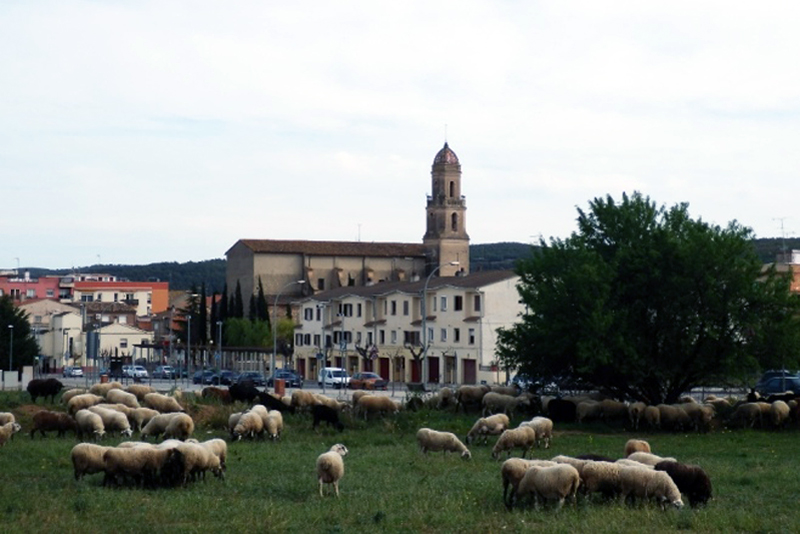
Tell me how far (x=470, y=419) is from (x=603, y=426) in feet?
14.9

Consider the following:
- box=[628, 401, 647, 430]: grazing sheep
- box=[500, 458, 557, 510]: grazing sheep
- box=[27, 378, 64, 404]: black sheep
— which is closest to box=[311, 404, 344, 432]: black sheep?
box=[628, 401, 647, 430]: grazing sheep

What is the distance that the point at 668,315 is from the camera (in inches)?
1811

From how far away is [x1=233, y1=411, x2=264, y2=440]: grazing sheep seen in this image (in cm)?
3475

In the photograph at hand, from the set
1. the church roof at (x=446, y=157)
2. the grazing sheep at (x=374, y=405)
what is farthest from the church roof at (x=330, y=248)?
the grazing sheep at (x=374, y=405)

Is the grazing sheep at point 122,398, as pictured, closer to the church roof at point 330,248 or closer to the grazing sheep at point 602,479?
the grazing sheep at point 602,479

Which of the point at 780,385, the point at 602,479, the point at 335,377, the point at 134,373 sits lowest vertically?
the point at 602,479

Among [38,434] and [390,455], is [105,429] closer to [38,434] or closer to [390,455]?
[38,434]

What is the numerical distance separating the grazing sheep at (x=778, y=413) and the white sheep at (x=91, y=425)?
847 inches

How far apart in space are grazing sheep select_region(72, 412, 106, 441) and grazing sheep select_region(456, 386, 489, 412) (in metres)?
16.8

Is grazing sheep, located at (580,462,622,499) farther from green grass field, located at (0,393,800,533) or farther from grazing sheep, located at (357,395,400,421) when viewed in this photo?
grazing sheep, located at (357,395,400,421)

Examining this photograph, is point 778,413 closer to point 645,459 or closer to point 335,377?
point 645,459

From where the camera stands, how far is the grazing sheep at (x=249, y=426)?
114ft

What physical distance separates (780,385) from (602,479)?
43057mm

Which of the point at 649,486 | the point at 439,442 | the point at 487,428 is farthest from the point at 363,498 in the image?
the point at 487,428
